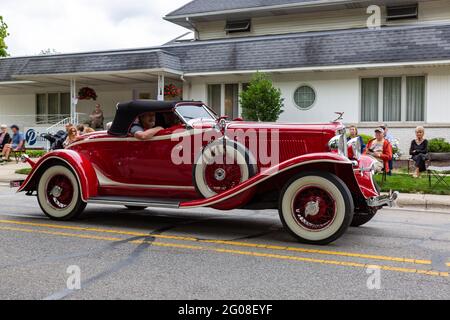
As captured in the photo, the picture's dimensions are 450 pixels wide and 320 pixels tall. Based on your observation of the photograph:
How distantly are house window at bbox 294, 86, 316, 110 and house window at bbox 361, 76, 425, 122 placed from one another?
1.89 meters

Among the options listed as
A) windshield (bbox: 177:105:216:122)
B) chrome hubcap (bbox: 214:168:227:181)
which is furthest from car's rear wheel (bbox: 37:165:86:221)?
chrome hubcap (bbox: 214:168:227:181)

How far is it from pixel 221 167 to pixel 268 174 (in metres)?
0.78

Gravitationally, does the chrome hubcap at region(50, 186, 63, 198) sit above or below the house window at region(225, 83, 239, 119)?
below

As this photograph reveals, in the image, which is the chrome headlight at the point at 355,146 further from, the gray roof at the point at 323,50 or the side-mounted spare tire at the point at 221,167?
the gray roof at the point at 323,50

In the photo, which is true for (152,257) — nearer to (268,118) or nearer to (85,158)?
(85,158)

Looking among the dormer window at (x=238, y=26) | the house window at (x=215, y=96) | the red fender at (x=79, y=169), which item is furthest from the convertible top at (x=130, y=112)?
the dormer window at (x=238, y=26)

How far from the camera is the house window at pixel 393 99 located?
59.8ft

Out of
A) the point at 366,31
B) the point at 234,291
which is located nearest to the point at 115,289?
the point at 234,291

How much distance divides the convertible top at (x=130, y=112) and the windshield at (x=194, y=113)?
0.89ft

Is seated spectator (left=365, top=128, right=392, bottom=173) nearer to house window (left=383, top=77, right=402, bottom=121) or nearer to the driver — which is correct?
house window (left=383, top=77, right=402, bottom=121)

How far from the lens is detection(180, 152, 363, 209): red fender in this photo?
577 centimetres

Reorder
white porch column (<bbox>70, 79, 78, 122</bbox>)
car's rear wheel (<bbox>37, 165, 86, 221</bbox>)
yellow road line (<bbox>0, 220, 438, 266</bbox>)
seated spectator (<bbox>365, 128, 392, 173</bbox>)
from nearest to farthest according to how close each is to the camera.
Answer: yellow road line (<bbox>0, 220, 438, 266</bbox>) → car's rear wheel (<bbox>37, 165, 86, 221</bbox>) → seated spectator (<bbox>365, 128, 392, 173</bbox>) → white porch column (<bbox>70, 79, 78, 122</bbox>)

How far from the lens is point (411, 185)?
454 inches
